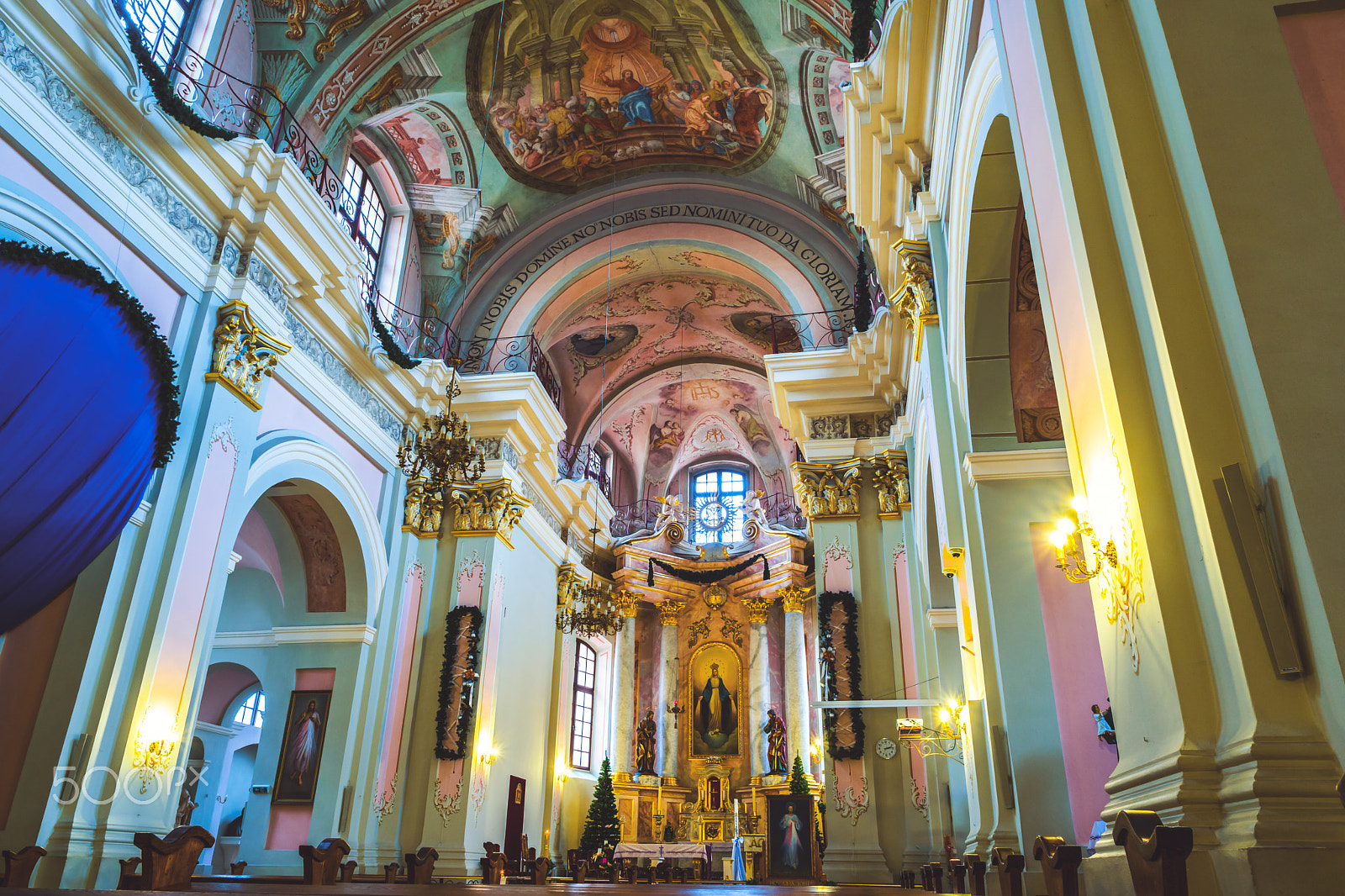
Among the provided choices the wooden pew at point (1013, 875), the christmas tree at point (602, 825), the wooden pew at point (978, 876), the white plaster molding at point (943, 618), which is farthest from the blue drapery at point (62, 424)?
the christmas tree at point (602, 825)

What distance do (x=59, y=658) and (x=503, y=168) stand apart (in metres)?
8.91

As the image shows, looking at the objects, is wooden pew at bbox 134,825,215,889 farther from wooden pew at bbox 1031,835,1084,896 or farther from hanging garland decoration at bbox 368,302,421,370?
hanging garland decoration at bbox 368,302,421,370

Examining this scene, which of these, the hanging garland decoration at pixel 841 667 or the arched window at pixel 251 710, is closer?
the hanging garland decoration at pixel 841 667

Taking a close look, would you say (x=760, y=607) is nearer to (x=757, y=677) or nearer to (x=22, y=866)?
(x=757, y=677)

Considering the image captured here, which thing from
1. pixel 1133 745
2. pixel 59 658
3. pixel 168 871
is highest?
pixel 59 658

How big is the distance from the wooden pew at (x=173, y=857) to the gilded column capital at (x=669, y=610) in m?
14.4

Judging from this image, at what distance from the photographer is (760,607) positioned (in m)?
18.5

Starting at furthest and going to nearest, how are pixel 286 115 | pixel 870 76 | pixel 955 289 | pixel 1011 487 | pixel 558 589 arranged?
pixel 558 589 < pixel 286 115 < pixel 870 76 < pixel 955 289 < pixel 1011 487

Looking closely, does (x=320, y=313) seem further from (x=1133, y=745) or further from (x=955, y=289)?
(x=1133, y=745)

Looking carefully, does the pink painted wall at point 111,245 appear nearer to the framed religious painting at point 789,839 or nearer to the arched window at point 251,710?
the framed religious painting at point 789,839

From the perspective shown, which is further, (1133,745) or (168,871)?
(168,871)

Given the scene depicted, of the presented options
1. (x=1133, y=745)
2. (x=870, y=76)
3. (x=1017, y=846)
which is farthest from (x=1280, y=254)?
(x=870, y=76)

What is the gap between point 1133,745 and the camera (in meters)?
3.00

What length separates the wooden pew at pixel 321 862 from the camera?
6.04 metres
